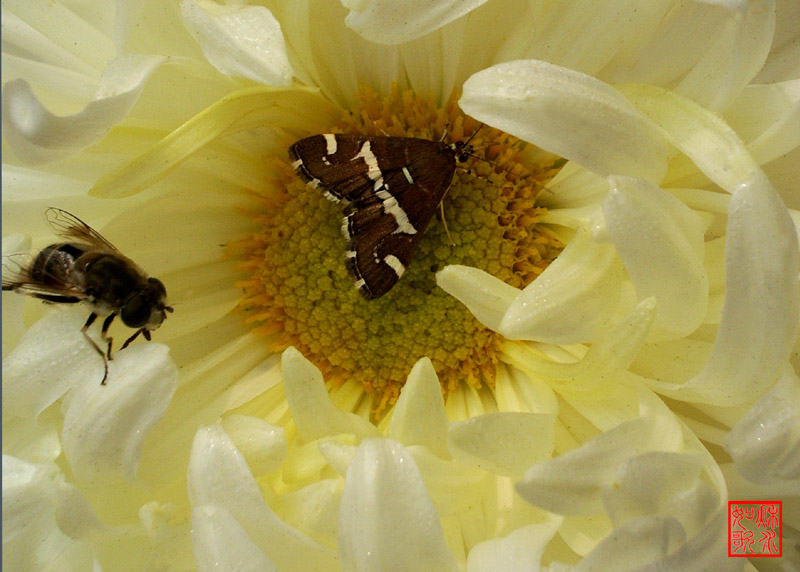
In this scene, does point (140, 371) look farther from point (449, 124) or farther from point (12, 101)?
point (449, 124)

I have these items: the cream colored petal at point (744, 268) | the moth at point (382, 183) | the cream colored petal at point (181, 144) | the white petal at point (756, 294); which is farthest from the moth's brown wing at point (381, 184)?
the white petal at point (756, 294)

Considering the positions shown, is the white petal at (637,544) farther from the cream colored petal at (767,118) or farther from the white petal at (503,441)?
the cream colored petal at (767,118)

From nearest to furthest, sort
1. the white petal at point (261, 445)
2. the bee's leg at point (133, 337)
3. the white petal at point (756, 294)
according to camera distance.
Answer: the white petal at point (756, 294)
the white petal at point (261, 445)
the bee's leg at point (133, 337)

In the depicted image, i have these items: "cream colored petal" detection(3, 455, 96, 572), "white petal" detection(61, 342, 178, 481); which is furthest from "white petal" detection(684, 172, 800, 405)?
"cream colored petal" detection(3, 455, 96, 572)

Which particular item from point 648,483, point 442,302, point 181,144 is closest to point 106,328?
point 181,144

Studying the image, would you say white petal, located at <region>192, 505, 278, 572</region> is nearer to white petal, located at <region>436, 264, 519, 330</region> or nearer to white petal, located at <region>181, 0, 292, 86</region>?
white petal, located at <region>436, 264, 519, 330</region>

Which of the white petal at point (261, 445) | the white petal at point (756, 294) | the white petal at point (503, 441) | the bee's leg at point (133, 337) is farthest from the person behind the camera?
the bee's leg at point (133, 337)

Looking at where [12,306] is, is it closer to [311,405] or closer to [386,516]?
[311,405]

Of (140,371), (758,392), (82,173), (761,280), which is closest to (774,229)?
(761,280)
